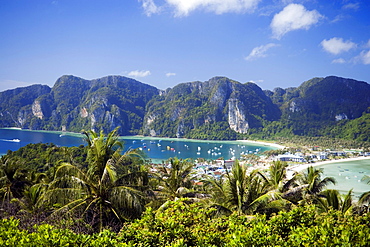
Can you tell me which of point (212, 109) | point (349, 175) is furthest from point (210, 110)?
point (349, 175)

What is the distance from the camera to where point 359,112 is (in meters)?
136

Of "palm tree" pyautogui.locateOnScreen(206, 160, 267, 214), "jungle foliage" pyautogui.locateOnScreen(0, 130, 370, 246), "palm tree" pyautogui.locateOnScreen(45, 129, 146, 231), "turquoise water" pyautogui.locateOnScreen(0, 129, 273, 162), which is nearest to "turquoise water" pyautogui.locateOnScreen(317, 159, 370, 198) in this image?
"turquoise water" pyautogui.locateOnScreen(0, 129, 273, 162)

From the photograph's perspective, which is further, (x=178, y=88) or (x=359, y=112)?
(x=178, y=88)

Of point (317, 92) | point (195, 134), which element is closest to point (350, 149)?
point (195, 134)

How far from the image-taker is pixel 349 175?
4494cm

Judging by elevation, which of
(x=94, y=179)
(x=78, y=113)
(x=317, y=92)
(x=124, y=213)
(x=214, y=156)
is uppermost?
(x=317, y=92)

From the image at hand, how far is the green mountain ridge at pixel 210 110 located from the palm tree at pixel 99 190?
415ft

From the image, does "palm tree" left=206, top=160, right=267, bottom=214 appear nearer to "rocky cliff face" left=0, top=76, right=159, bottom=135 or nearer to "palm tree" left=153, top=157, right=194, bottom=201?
"palm tree" left=153, top=157, right=194, bottom=201

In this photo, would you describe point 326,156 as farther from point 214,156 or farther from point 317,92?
point 317,92

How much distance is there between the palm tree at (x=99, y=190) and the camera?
6023mm

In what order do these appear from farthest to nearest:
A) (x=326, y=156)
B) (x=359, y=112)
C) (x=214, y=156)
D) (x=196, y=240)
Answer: (x=359, y=112) < (x=214, y=156) < (x=326, y=156) < (x=196, y=240)

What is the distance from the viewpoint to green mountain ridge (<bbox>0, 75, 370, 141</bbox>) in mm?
139000

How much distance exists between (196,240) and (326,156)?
73941mm

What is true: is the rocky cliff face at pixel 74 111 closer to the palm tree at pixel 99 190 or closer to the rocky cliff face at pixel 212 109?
the rocky cliff face at pixel 212 109
